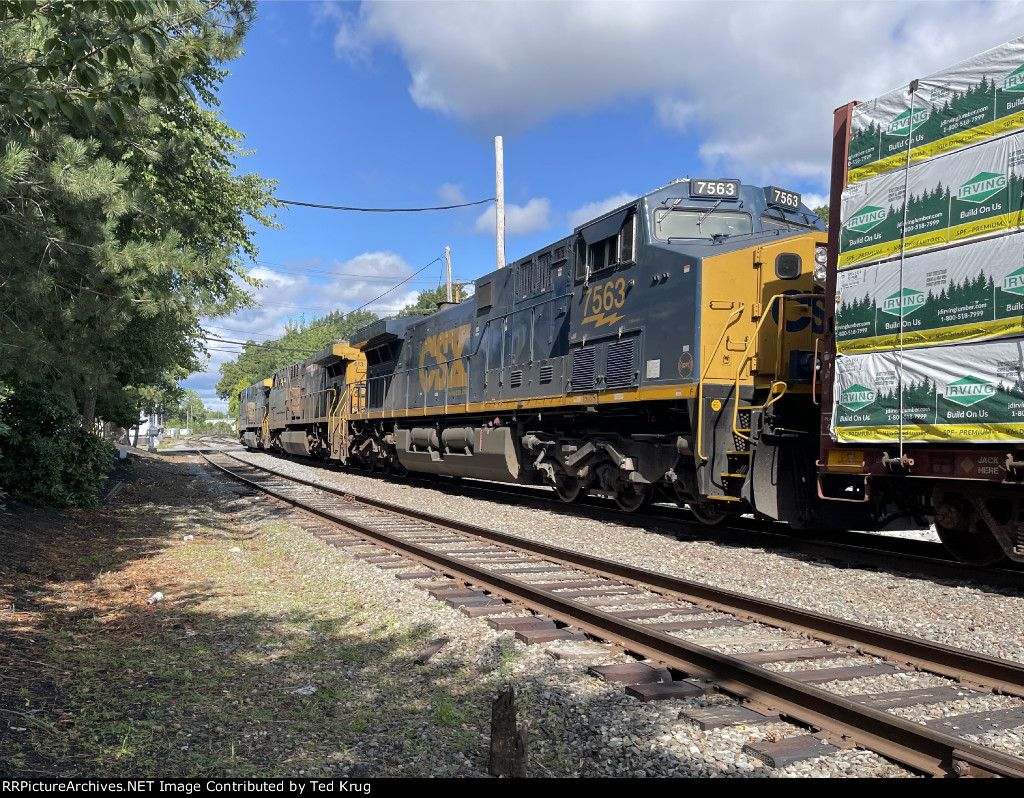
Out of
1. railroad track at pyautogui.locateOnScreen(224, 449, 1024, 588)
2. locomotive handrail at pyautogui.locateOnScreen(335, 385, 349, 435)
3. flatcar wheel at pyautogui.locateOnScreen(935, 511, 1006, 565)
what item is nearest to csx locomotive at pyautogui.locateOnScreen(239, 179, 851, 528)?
railroad track at pyautogui.locateOnScreen(224, 449, 1024, 588)

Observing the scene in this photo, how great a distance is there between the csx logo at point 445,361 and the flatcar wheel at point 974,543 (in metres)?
9.29

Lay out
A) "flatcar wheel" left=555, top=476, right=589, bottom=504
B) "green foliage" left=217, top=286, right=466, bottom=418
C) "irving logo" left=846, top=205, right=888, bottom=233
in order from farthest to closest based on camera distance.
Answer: "green foliage" left=217, top=286, right=466, bottom=418 < "flatcar wheel" left=555, top=476, right=589, bottom=504 < "irving logo" left=846, top=205, right=888, bottom=233

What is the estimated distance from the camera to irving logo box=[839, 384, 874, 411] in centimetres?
680

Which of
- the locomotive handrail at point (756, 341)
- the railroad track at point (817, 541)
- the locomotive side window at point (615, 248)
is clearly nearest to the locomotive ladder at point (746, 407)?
the locomotive handrail at point (756, 341)

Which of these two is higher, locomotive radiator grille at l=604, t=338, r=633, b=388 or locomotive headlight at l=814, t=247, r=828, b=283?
locomotive headlight at l=814, t=247, r=828, b=283

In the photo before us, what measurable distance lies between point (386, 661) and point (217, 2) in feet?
16.5

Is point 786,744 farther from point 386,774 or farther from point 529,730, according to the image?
point 386,774

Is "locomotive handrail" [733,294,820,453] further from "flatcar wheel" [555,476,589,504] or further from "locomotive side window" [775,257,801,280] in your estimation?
"flatcar wheel" [555,476,589,504]

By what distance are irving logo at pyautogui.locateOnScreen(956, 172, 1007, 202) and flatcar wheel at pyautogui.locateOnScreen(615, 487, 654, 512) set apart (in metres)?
5.35

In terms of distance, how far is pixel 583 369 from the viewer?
1066 cm

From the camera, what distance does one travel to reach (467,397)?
47.2 feet

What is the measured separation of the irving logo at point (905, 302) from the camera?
6373 millimetres

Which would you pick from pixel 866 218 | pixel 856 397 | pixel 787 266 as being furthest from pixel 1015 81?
pixel 787 266

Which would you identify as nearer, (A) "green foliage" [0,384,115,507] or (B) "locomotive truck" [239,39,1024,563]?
(B) "locomotive truck" [239,39,1024,563]
